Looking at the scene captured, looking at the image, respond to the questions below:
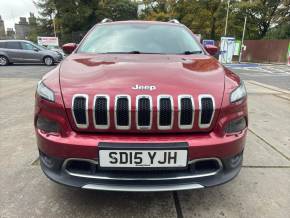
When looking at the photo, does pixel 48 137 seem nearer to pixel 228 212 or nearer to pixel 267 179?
pixel 228 212

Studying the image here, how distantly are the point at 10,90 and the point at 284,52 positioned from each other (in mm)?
24806

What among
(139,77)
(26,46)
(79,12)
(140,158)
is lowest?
(26,46)

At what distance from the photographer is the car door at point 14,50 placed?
17.1m

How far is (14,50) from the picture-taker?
1714 centimetres

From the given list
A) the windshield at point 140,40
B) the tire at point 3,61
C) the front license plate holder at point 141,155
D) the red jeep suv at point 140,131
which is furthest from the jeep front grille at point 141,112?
the tire at point 3,61

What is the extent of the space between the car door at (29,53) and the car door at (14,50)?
0.72ft

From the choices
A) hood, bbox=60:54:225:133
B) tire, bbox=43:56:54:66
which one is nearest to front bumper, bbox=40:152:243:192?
hood, bbox=60:54:225:133

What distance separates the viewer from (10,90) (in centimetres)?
813

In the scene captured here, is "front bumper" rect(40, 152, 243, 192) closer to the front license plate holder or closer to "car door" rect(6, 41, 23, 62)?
the front license plate holder

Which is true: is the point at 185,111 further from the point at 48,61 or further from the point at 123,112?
the point at 48,61

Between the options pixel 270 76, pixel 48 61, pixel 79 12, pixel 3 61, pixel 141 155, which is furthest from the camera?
pixel 79 12

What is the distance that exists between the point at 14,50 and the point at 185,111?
1706cm

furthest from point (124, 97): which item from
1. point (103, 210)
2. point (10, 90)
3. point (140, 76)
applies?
point (10, 90)

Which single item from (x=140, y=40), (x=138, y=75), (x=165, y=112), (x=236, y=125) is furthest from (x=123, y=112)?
(x=140, y=40)
